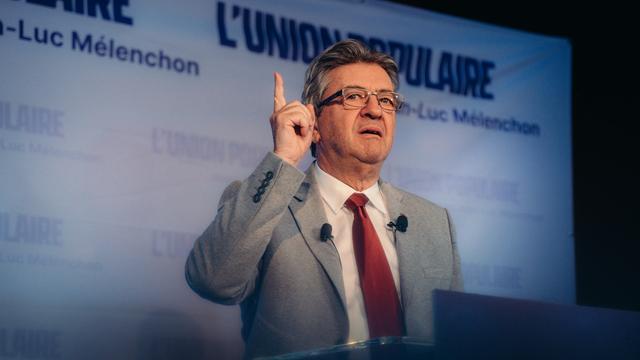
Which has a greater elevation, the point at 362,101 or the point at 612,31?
the point at 612,31

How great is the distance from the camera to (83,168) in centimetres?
343

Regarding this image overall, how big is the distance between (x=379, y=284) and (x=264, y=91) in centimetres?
148

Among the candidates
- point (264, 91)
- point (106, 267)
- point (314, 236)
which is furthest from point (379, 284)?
point (264, 91)

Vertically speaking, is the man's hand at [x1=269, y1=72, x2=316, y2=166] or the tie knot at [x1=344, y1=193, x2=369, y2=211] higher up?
the man's hand at [x1=269, y1=72, x2=316, y2=166]

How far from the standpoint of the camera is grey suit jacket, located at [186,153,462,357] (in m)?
2.45

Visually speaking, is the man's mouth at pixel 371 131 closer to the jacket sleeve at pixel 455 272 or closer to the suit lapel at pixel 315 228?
the suit lapel at pixel 315 228

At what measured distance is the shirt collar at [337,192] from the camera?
9.29 feet

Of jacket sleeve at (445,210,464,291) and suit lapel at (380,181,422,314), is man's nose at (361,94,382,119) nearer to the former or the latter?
suit lapel at (380,181,422,314)

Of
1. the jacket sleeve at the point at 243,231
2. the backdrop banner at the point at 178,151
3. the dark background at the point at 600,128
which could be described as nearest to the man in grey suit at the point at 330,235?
the jacket sleeve at the point at 243,231

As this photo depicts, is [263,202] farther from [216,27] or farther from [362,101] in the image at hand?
[216,27]

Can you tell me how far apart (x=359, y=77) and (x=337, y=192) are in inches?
15.4

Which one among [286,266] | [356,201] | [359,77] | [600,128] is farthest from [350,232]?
[600,128]

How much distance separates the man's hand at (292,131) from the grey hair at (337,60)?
343 millimetres

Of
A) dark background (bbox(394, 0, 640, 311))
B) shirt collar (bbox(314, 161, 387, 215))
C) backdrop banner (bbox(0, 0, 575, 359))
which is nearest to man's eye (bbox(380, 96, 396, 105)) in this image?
shirt collar (bbox(314, 161, 387, 215))
